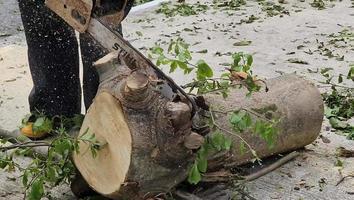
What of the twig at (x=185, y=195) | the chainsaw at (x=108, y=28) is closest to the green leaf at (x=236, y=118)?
the chainsaw at (x=108, y=28)

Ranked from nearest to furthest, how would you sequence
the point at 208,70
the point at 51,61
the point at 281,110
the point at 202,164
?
1. the point at 202,164
2. the point at 208,70
3. the point at 281,110
4. the point at 51,61

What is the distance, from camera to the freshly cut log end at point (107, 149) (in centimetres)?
196

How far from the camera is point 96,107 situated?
206 centimetres

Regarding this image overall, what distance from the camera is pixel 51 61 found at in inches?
105

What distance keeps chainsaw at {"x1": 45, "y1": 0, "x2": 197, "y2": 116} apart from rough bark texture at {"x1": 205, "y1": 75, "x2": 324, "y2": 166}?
1.12 feet

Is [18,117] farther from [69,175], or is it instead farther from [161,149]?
[161,149]

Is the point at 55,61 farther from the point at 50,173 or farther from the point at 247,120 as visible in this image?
the point at 247,120

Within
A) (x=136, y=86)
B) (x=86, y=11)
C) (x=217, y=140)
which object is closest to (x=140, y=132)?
(x=136, y=86)

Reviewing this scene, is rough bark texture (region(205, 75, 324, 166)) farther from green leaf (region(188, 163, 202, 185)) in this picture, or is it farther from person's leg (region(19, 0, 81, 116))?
person's leg (region(19, 0, 81, 116))

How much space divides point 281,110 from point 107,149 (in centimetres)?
80

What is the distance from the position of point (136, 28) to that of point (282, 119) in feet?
9.07

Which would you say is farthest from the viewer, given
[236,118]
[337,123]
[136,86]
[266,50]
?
[266,50]

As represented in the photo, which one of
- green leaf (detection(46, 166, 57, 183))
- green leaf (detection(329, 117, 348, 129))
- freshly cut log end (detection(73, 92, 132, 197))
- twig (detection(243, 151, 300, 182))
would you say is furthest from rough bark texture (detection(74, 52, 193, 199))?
green leaf (detection(329, 117, 348, 129))

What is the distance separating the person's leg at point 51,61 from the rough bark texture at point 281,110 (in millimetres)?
638
